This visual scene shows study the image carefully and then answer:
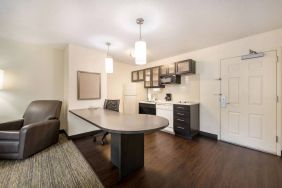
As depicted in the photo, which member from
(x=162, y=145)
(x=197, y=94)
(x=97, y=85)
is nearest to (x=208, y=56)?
(x=197, y=94)

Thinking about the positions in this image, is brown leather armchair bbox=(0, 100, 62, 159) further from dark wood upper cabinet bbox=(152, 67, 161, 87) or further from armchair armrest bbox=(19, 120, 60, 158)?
dark wood upper cabinet bbox=(152, 67, 161, 87)

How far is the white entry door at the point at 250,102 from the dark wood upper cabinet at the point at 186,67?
2.35ft

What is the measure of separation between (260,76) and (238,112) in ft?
2.85

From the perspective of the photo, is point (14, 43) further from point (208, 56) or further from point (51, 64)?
point (208, 56)

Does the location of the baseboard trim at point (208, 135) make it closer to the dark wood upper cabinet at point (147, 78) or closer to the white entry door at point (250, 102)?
the white entry door at point (250, 102)

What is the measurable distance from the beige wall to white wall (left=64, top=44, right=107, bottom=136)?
3.07 ft

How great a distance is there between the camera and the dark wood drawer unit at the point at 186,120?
133 inches

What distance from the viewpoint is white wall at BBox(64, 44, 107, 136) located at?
3.33 metres

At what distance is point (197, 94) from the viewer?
12.4 feet

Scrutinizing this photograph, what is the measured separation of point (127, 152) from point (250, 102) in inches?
110

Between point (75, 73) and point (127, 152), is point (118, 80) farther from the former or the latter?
point (127, 152)

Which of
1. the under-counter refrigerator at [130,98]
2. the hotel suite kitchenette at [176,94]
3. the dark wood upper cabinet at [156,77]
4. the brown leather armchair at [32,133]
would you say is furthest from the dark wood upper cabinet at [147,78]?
the brown leather armchair at [32,133]

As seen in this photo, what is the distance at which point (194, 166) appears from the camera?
2127mm

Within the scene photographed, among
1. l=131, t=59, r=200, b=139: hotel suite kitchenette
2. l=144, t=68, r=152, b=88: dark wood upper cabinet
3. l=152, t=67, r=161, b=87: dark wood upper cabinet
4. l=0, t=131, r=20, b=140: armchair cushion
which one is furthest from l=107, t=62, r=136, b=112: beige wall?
l=0, t=131, r=20, b=140: armchair cushion
